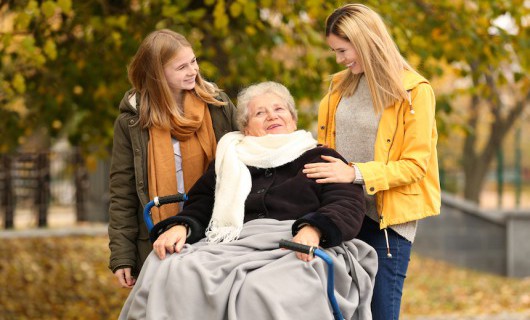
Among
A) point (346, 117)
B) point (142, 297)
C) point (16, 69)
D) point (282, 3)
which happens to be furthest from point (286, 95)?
→ point (16, 69)

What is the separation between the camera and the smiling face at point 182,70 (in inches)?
165

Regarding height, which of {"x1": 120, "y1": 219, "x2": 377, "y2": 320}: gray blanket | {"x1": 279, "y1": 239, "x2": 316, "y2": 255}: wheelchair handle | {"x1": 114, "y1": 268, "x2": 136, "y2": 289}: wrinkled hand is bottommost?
{"x1": 114, "y1": 268, "x2": 136, "y2": 289}: wrinkled hand

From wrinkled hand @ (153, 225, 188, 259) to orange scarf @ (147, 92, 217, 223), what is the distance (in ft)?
1.59

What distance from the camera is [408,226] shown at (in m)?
4.02

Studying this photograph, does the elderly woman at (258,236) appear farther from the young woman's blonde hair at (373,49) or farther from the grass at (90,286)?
the grass at (90,286)

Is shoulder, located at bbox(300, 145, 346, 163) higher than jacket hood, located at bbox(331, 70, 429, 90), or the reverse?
jacket hood, located at bbox(331, 70, 429, 90)

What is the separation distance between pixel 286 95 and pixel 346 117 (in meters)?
0.29

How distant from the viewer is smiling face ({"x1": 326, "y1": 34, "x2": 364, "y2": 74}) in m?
3.94

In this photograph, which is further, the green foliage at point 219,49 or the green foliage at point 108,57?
the green foliage at point 219,49

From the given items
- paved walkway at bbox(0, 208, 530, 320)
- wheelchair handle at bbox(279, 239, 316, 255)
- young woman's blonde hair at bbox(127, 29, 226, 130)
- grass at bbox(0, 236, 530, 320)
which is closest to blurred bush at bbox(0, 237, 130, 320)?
grass at bbox(0, 236, 530, 320)

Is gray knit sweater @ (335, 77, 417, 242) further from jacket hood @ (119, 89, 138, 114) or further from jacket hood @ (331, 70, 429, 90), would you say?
jacket hood @ (119, 89, 138, 114)

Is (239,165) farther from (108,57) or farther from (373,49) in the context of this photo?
(108,57)

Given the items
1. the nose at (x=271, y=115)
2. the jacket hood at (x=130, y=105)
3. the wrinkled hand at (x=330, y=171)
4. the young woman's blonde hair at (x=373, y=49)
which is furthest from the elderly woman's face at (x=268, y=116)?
the jacket hood at (x=130, y=105)

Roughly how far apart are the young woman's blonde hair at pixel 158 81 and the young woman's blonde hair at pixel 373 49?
2.38ft
